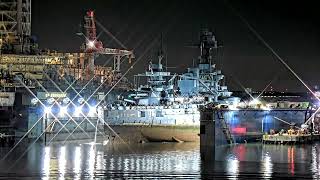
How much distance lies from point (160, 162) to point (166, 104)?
1803 inches

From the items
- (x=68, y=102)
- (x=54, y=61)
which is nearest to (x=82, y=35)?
(x=54, y=61)

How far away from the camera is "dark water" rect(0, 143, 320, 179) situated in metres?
67.1

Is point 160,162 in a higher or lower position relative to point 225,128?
lower

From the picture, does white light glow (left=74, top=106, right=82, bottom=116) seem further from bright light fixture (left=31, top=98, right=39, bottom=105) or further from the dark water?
the dark water

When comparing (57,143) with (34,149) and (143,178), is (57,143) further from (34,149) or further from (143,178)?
(143,178)

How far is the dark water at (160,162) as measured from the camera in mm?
67062

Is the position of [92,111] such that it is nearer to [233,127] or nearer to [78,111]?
[78,111]

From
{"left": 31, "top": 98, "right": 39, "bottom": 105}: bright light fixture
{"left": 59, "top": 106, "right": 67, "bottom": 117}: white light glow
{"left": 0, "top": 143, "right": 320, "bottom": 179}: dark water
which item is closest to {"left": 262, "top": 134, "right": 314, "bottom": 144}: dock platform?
{"left": 0, "top": 143, "right": 320, "bottom": 179}: dark water

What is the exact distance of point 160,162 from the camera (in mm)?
79312

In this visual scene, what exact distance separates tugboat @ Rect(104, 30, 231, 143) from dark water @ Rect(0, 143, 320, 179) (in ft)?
48.5

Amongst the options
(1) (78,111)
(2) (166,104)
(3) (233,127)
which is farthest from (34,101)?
→ (3) (233,127)

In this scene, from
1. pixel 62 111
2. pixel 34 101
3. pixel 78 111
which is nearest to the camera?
pixel 62 111

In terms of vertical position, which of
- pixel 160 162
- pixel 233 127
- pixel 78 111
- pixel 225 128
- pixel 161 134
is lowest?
pixel 160 162

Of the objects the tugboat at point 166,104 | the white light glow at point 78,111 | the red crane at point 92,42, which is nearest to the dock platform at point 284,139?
the tugboat at point 166,104
